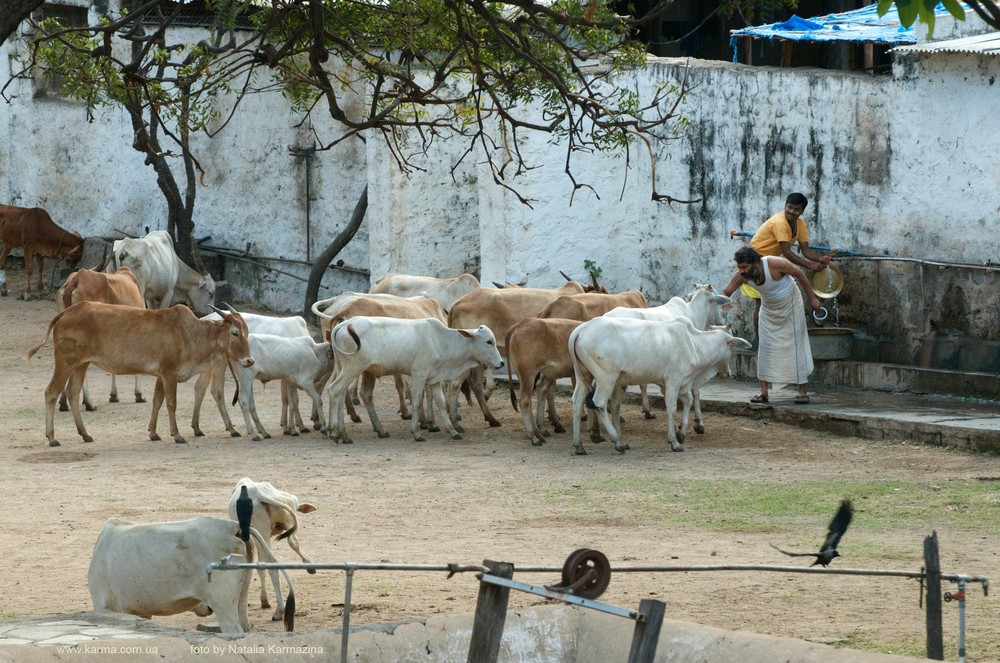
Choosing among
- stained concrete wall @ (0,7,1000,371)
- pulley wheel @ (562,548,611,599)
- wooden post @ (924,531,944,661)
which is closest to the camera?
pulley wheel @ (562,548,611,599)

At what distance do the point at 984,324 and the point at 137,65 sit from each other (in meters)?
8.58

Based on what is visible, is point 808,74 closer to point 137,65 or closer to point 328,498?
point 328,498

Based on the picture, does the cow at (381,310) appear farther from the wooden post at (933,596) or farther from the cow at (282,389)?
the wooden post at (933,596)

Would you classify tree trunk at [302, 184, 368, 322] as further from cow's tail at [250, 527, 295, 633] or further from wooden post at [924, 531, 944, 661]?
wooden post at [924, 531, 944, 661]

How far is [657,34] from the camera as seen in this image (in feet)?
70.1

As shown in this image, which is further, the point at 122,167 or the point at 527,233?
the point at 122,167

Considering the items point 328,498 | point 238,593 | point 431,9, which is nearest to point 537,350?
point 328,498

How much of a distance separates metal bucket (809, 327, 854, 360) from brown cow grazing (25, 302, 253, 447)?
5579mm

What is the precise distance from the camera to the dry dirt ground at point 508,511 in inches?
272

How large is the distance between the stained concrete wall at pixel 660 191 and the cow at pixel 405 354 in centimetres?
156

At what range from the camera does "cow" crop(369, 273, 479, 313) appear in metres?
15.9

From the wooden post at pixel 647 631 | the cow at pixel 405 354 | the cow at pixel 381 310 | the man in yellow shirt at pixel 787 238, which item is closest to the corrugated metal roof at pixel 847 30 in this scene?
the man in yellow shirt at pixel 787 238

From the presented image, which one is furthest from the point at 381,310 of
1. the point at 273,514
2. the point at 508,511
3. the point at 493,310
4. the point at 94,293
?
the point at 273,514

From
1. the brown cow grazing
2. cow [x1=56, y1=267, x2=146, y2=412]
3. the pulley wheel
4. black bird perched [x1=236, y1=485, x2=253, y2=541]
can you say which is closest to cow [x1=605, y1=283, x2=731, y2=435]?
the brown cow grazing
